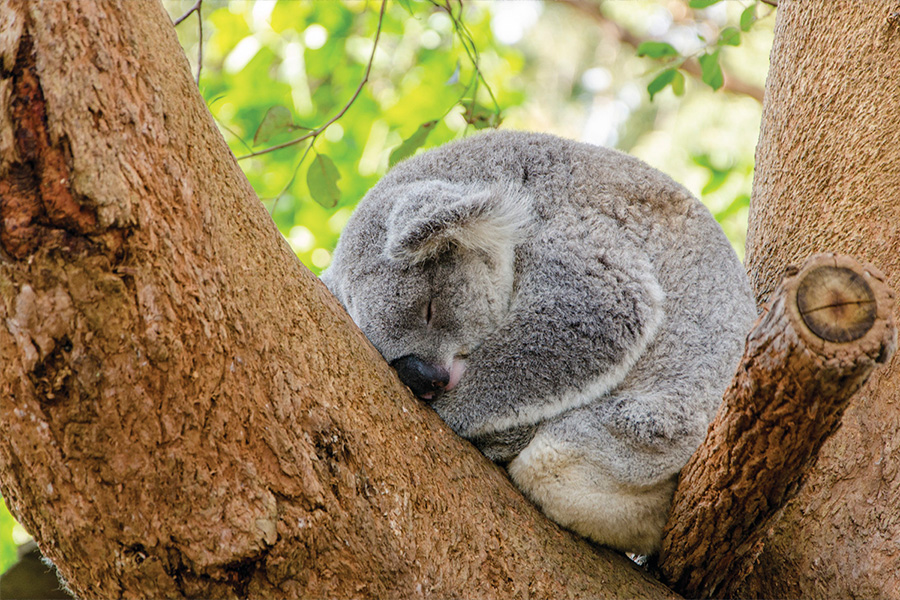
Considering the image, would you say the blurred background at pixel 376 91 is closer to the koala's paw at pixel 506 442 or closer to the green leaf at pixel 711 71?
the green leaf at pixel 711 71

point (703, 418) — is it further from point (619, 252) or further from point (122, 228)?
point (122, 228)

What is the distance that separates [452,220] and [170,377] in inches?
51.8

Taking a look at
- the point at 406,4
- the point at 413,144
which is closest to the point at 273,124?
the point at 413,144

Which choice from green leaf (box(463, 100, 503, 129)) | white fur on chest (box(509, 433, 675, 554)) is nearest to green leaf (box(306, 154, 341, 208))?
green leaf (box(463, 100, 503, 129))

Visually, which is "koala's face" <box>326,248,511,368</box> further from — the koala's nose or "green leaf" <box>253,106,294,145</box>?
"green leaf" <box>253,106,294,145</box>

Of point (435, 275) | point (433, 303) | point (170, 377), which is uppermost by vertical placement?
point (435, 275)

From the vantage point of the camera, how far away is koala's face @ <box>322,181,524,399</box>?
9.05ft

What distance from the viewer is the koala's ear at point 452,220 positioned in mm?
2746

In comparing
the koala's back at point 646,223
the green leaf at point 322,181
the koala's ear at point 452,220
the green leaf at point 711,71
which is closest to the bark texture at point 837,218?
the koala's back at point 646,223

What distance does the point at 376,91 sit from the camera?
712 cm

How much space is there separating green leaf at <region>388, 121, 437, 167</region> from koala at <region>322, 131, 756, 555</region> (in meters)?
0.38

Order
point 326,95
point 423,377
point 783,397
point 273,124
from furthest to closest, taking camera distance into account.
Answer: point 326,95
point 273,124
point 423,377
point 783,397

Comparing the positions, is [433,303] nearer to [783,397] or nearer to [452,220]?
[452,220]

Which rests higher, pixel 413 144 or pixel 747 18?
pixel 747 18
